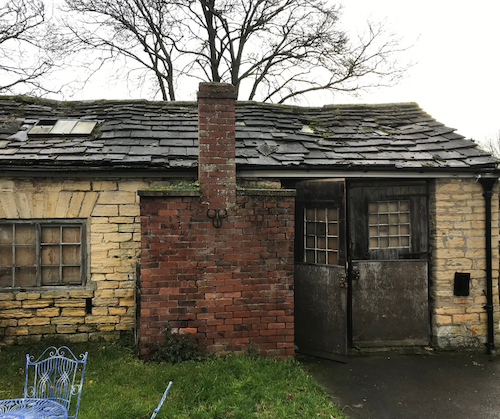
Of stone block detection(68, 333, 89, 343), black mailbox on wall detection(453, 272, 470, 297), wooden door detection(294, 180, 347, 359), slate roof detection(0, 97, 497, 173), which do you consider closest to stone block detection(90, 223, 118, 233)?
slate roof detection(0, 97, 497, 173)

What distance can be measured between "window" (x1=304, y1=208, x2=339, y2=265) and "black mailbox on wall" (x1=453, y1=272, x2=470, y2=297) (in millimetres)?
2173

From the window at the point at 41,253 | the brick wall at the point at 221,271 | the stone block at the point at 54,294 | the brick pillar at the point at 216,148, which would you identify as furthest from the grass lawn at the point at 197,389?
the brick pillar at the point at 216,148

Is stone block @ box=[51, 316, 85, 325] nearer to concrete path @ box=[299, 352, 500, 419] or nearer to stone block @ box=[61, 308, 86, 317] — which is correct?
stone block @ box=[61, 308, 86, 317]

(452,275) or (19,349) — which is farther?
(452,275)

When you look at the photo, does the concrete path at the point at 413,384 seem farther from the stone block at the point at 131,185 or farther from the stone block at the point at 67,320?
the stone block at the point at 131,185

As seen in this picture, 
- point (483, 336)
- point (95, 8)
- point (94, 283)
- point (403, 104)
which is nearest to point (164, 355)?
point (94, 283)

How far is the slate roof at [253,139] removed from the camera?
536 cm

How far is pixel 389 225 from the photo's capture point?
5812 millimetres

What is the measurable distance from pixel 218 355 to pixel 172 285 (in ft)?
3.64

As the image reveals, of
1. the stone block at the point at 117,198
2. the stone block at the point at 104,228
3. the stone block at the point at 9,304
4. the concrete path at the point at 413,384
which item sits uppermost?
the stone block at the point at 117,198

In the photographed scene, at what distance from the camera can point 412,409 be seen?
3.79m

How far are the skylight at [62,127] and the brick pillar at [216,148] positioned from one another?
275 cm

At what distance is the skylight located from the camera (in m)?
6.02

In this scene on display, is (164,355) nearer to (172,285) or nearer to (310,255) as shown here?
(172,285)
